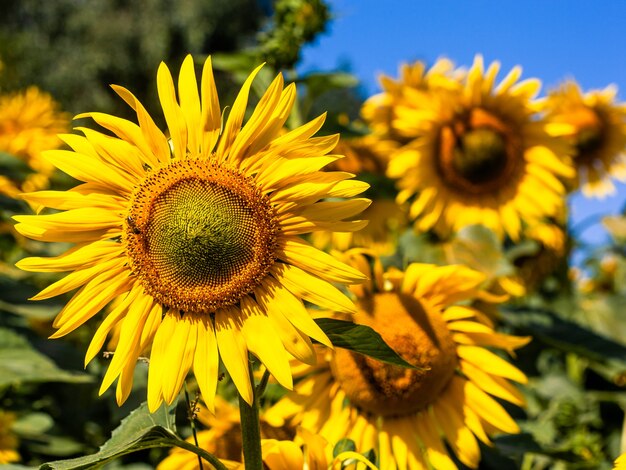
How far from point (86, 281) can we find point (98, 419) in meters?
1.29

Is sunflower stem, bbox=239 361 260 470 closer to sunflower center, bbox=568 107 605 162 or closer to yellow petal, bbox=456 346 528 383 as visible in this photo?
yellow petal, bbox=456 346 528 383

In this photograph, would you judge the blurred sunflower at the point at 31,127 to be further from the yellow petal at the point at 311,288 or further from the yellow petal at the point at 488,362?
the yellow petal at the point at 311,288

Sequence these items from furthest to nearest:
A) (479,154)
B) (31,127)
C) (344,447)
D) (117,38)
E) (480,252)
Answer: (117,38), (31,127), (479,154), (480,252), (344,447)

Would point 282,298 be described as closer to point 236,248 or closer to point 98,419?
point 236,248

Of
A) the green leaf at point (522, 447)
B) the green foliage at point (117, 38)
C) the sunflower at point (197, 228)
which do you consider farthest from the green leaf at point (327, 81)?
Result: the green foliage at point (117, 38)

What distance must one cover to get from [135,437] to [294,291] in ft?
0.99

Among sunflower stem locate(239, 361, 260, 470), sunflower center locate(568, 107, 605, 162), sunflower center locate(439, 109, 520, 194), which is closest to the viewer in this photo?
sunflower stem locate(239, 361, 260, 470)

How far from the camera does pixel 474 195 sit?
9.29 feet

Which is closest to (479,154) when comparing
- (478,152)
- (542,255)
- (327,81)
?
(478,152)

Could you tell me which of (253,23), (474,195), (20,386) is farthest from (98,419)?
(253,23)

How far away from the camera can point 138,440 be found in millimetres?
991

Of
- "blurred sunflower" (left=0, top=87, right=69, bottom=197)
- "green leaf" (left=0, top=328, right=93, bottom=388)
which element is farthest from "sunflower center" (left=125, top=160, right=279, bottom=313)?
"blurred sunflower" (left=0, top=87, right=69, bottom=197)

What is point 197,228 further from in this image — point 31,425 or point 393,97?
point 393,97

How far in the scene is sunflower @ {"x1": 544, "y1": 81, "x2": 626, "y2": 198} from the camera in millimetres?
3580
